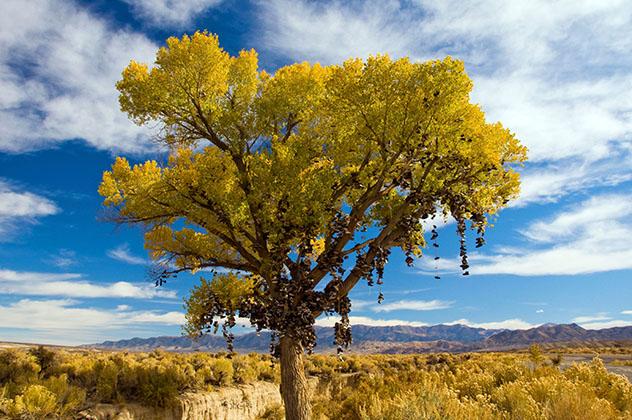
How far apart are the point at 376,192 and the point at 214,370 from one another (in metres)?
12.8

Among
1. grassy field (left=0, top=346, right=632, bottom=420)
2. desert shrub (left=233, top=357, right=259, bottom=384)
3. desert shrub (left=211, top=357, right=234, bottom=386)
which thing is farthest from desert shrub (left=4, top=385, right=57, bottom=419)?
desert shrub (left=233, top=357, right=259, bottom=384)

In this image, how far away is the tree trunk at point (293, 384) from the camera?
1418cm

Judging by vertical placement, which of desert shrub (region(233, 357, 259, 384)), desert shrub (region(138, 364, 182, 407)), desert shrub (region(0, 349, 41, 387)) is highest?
desert shrub (region(0, 349, 41, 387))

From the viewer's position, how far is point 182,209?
15281 millimetres

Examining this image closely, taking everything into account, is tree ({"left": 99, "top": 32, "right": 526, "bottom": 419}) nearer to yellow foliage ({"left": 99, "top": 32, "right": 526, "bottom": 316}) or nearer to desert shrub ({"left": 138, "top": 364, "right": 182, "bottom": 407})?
yellow foliage ({"left": 99, "top": 32, "right": 526, "bottom": 316})

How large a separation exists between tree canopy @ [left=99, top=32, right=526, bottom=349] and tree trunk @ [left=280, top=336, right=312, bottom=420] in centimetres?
129

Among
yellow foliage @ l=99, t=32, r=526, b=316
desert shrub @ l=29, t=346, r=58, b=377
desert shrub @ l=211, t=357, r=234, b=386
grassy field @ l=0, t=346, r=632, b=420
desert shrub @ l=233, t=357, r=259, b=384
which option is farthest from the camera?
desert shrub @ l=233, t=357, r=259, b=384

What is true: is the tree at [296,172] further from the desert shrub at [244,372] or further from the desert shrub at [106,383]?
the desert shrub at [244,372]

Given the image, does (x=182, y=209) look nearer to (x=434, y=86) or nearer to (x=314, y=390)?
(x=434, y=86)

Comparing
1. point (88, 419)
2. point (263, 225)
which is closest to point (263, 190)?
point (263, 225)

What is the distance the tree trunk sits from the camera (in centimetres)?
1418

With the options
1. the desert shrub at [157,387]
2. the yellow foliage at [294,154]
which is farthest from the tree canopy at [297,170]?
the desert shrub at [157,387]

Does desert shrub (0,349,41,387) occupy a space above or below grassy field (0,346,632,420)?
above

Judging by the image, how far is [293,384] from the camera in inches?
569
